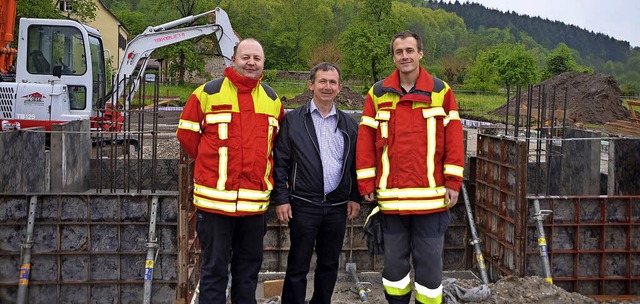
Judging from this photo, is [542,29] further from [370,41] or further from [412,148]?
[412,148]

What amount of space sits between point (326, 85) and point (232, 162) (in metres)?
0.93

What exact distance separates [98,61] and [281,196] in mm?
10346

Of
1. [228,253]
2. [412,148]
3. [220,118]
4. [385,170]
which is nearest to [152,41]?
[220,118]

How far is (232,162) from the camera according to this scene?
439 centimetres

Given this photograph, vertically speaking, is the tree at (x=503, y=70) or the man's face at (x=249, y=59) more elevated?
the tree at (x=503, y=70)

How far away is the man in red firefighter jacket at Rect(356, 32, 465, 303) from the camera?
4.45 meters

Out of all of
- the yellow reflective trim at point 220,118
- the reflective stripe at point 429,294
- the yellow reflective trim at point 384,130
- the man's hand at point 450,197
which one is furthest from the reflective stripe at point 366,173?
the yellow reflective trim at point 220,118

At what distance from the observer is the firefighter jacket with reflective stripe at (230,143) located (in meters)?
4.39

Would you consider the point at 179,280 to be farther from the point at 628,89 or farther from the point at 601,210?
the point at 628,89

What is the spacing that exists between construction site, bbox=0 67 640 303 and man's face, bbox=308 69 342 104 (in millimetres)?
1641

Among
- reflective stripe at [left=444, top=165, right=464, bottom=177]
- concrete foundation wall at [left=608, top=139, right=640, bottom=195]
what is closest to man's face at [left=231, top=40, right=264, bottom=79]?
reflective stripe at [left=444, top=165, right=464, bottom=177]

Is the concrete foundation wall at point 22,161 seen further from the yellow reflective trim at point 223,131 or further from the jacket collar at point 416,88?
the jacket collar at point 416,88

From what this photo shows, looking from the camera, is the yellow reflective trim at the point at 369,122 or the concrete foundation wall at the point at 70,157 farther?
the concrete foundation wall at the point at 70,157

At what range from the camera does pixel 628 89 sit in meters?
57.1
